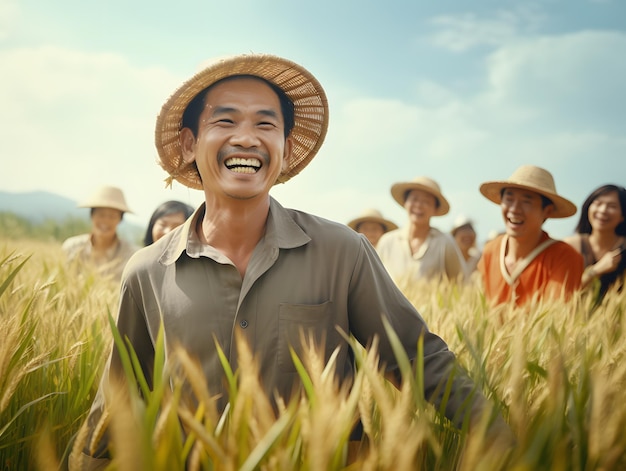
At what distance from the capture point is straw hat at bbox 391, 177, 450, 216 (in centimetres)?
540

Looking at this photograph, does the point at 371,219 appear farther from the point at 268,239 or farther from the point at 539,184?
the point at 268,239

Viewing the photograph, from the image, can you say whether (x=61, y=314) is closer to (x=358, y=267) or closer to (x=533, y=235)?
(x=358, y=267)

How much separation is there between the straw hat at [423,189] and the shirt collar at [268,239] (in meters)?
3.98

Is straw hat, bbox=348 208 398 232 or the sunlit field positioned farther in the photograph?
straw hat, bbox=348 208 398 232

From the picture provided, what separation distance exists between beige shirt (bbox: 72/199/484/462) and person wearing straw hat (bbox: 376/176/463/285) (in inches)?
125

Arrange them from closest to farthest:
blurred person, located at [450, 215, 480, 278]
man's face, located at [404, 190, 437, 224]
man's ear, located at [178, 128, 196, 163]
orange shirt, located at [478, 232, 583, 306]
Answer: man's ear, located at [178, 128, 196, 163]
orange shirt, located at [478, 232, 583, 306]
man's face, located at [404, 190, 437, 224]
blurred person, located at [450, 215, 480, 278]

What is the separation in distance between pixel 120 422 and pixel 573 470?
63cm

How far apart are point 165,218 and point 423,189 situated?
8.61 feet

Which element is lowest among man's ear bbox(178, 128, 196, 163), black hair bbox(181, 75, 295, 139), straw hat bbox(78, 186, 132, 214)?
straw hat bbox(78, 186, 132, 214)

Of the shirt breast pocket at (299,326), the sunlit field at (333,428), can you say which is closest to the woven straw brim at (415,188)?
the shirt breast pocket at (299,326)

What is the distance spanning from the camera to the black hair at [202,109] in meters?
1.70

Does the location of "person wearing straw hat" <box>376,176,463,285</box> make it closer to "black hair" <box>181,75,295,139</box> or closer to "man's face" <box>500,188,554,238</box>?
"man's face" <box>500,188,554,238</box>

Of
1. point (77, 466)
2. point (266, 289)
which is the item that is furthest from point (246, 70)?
point (77, 466)

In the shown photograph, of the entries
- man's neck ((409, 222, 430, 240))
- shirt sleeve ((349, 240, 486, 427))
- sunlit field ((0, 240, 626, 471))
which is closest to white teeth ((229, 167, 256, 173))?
shirt sleeve ((349, 240, 486, 427))
